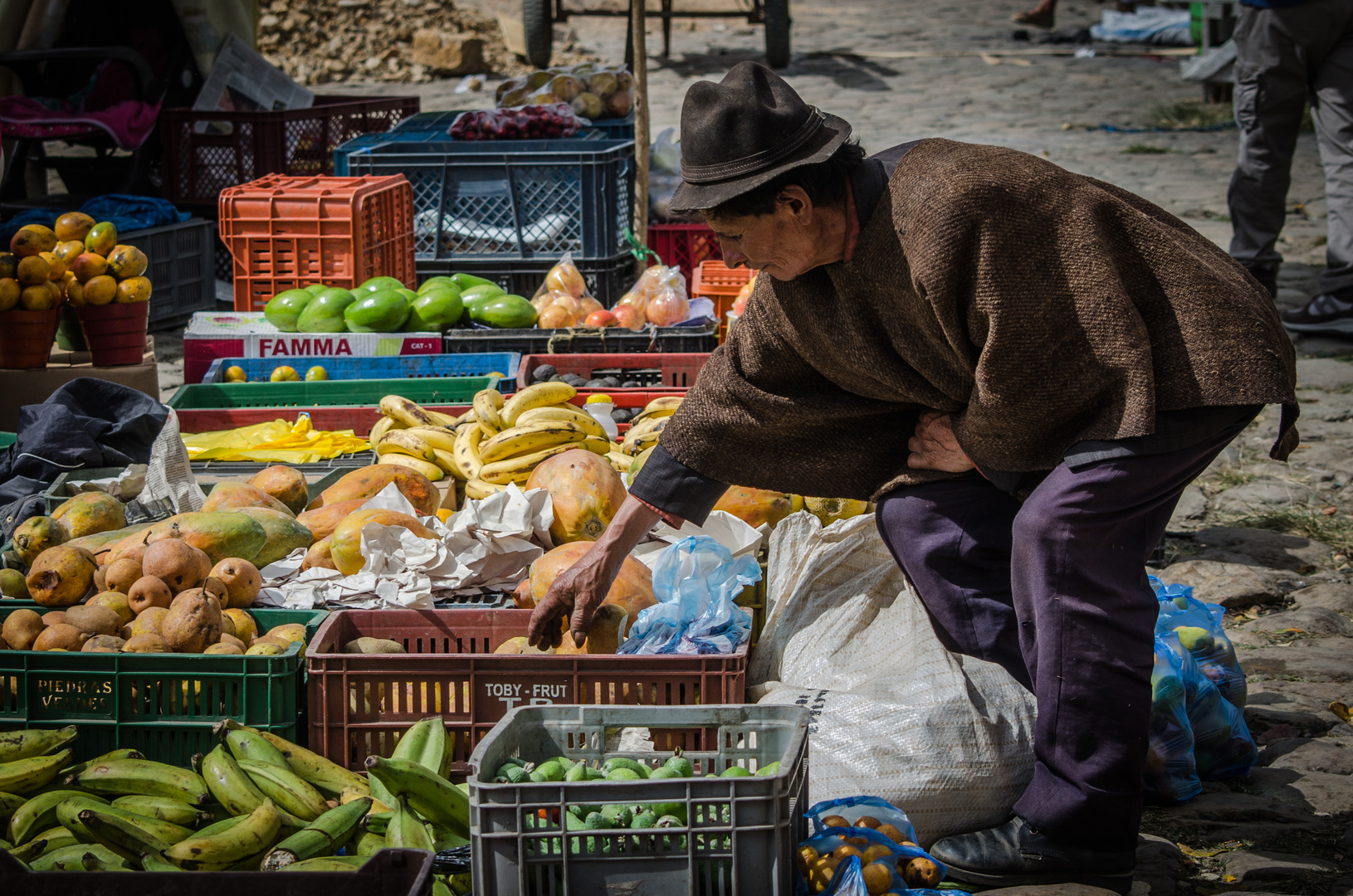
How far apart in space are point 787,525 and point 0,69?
760 centimetres

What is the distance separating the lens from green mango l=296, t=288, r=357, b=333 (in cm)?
536

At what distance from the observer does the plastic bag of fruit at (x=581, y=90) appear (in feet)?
25.2

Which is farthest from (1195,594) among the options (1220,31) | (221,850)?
(1220,31)

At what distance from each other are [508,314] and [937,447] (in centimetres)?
312

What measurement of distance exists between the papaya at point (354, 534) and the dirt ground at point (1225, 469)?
5.95ft

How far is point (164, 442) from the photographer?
3760 millimetres

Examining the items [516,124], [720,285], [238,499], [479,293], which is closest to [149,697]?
[238,499]

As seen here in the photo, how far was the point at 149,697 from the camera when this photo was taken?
2578mm

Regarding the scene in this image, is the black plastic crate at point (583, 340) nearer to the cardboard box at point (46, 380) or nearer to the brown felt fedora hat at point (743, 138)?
the cardboard box at point (46, 380)

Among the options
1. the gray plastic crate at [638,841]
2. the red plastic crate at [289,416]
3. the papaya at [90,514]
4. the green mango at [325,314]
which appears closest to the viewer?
the gray plastic crate at [638,841]

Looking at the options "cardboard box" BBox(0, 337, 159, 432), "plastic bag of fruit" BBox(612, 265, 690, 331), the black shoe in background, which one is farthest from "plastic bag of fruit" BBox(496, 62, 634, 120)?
the black shoe in background

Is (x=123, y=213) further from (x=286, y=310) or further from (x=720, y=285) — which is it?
(x=720, y=285)

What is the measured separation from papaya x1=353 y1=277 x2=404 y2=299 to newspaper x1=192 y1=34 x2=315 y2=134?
382 cm

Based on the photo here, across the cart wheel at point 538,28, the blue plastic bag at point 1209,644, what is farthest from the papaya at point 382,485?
the cart wheel at point 538,28
